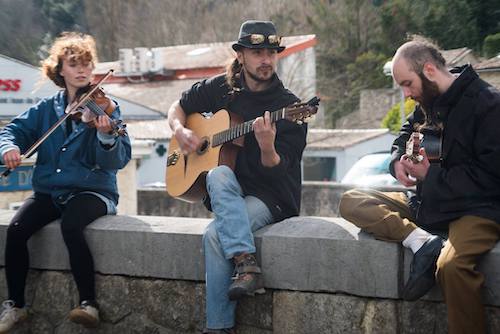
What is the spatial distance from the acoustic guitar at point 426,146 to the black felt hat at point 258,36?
1128 millimetres

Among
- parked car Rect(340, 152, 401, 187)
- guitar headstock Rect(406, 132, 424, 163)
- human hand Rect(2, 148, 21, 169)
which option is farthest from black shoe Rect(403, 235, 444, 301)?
parked car Rect(340, 152, 401, 187)

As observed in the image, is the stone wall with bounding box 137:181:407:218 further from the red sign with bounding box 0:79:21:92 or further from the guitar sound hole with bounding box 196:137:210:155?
the guitar sound hole with bounding box 196:137:210:155

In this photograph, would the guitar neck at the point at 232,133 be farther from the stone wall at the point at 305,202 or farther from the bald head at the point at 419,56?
the stone wall at the point at 305,202

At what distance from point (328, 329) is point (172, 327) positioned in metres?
0.89

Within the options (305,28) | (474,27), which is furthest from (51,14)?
(474,27)

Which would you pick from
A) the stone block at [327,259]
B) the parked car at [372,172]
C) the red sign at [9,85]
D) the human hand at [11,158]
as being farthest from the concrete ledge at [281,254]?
the red sign at [9,85]

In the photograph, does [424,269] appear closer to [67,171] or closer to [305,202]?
[67,171]

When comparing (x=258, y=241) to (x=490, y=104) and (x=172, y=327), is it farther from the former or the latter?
(x=490, y=104)

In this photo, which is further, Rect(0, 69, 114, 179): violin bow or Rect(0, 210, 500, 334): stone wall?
Rect(0, 69, 114, 179): violin bow

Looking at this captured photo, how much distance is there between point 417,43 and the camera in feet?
12.4

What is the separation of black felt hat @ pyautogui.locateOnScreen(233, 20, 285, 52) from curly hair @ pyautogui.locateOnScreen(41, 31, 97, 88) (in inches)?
37.2

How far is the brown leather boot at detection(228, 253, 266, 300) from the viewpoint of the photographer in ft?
12.7

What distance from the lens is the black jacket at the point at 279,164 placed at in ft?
14.1

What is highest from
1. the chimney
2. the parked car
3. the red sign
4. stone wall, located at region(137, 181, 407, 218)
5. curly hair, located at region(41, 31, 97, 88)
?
the chimney
